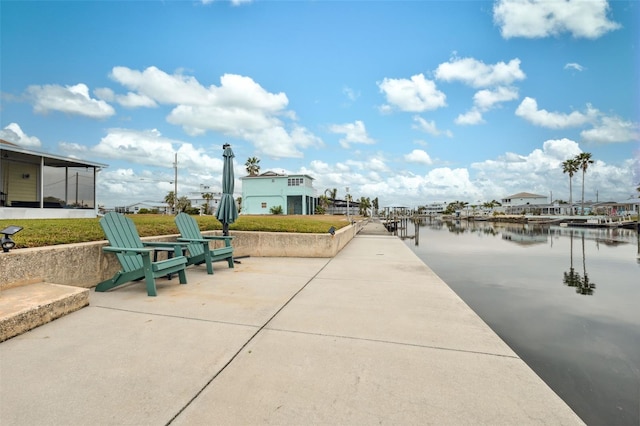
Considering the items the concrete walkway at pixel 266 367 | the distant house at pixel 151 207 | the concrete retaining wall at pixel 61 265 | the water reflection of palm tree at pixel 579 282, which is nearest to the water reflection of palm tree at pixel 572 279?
the water reflection of palm tree at pixel 579 282

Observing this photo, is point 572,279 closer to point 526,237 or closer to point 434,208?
point 526,237

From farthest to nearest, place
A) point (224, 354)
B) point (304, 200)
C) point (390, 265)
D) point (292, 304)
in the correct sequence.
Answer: point (304, 200)
point (390, 265)
point (292, 304)
point (224, 354)

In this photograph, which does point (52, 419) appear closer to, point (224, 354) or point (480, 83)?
point (224, 354)

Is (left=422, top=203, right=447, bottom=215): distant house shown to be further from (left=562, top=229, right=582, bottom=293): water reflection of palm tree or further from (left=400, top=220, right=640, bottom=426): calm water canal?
(left=400, top=220, right=640, bottom=426): calm water canal

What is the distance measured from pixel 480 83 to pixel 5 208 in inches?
1101

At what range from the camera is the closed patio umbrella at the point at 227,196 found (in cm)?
646

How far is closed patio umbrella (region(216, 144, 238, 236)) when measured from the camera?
6.46 meters

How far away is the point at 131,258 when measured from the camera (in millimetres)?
4129

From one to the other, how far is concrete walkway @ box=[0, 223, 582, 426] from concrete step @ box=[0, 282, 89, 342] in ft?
0.35

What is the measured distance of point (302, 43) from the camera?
43.9ft

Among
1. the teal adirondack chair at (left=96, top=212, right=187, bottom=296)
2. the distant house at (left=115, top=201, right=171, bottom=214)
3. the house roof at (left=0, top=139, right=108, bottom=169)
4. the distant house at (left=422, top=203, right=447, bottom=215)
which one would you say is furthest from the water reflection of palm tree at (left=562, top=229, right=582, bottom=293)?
the distant house at (left=422, top=203, right=447, bottom=215)

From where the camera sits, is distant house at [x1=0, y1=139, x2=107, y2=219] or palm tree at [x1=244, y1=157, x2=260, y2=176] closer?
distant house at [x1=0, y1=139, x2=107, y2=219]

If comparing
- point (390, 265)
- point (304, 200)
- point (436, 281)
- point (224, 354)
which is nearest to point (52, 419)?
point (224, 354)

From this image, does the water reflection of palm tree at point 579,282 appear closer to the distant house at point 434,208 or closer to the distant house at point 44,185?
the distant house at point 44,185
